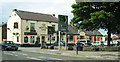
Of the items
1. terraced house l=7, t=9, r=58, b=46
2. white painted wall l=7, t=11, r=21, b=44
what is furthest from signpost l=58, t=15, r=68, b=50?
white painted wall l=7, t=11, r=21, b=44

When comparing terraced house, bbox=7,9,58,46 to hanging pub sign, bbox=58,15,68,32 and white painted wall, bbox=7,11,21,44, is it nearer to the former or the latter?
white painted wall, bbox=7,11,21,44

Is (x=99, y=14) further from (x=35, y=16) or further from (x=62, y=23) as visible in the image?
(x=35, y=16)

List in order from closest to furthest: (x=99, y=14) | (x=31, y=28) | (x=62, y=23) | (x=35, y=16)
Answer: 1. (x=99, y=14)
2. (x=62, y=23)
3. (x=31, y=28)
4. (x=35, y=16)

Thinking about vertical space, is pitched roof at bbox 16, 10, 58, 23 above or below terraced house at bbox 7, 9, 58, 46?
above

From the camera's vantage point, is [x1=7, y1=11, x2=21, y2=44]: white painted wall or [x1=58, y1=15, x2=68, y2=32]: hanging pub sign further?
[x1=7, y1=11, x2=21, y2=44]: white painted wall

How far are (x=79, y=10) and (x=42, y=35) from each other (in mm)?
24578

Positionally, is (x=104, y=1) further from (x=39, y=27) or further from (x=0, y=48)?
(x=39, y=27)

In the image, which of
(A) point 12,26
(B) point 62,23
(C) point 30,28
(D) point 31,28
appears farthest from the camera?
(A) point 12,26

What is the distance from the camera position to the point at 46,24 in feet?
147

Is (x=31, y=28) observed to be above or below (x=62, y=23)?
below

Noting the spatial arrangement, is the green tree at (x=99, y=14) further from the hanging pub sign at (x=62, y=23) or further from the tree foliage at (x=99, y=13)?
the hanging pub sign at (x=62, y=23)

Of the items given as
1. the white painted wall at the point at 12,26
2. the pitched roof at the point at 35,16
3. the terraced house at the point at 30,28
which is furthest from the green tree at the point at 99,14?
the white painted wall at the point at 12,26

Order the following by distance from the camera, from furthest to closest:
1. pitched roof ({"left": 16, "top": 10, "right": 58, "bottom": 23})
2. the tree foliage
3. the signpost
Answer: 1. pitched roof ({"left": 16, "top": 10, "right": 58, "bottom": 23})
2. the signpost
3. the tree foliage

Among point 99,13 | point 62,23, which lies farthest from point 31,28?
point 99,13
